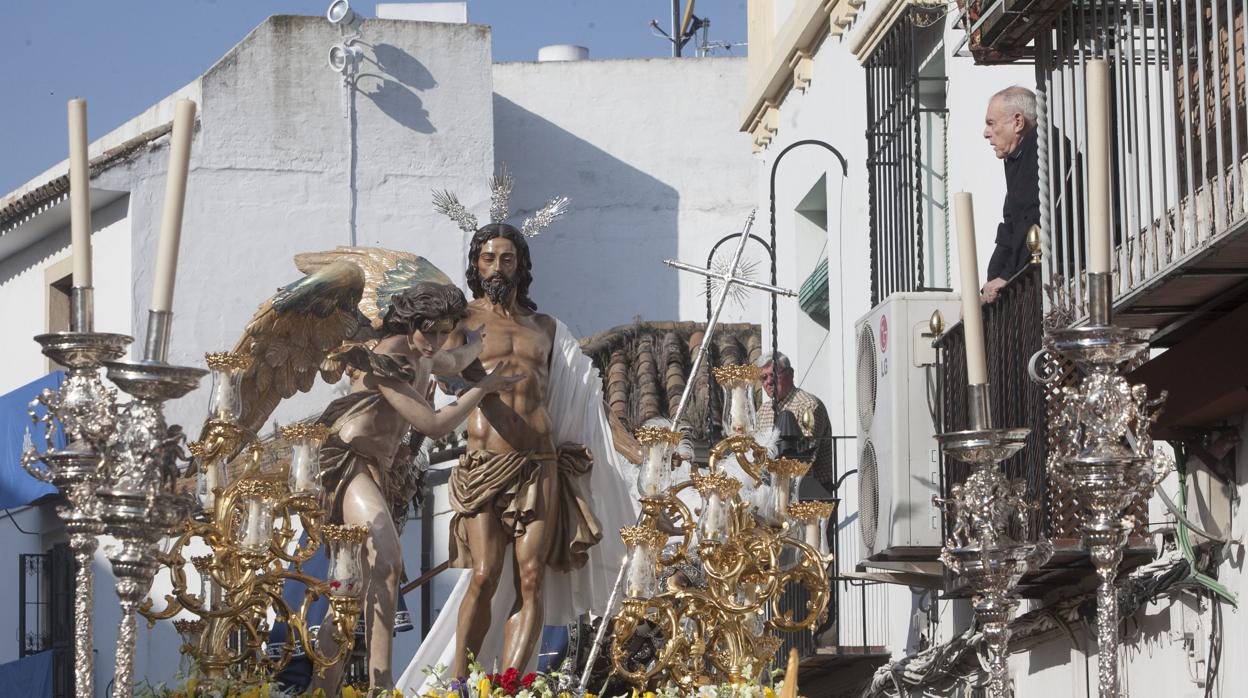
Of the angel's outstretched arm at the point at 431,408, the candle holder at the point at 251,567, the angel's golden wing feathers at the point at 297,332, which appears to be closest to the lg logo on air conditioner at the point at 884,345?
the angel's outstretched arm at the point at 431,408

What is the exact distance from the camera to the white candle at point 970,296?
5320mm

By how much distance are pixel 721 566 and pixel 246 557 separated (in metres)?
1.62

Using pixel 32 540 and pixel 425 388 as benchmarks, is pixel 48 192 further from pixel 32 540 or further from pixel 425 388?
pixel 425 388

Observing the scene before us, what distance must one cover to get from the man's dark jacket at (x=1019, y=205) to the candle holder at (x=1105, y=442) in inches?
168

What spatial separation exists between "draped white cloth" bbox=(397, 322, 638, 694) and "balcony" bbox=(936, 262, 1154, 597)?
1449mm

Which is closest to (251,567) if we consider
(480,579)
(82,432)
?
(480,579)

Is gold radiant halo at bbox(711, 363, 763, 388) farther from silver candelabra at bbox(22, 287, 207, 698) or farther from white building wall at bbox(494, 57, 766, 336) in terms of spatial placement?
white building wall at bbox(494, 57, 766, 336)

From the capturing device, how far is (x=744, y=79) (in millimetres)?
24109

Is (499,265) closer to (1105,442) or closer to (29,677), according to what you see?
(1105,442)

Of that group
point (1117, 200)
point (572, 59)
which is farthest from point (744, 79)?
point (1117, 200)

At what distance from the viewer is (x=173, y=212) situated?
520cm

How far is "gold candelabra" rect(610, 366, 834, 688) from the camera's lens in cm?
763

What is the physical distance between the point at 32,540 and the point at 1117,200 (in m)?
16.4

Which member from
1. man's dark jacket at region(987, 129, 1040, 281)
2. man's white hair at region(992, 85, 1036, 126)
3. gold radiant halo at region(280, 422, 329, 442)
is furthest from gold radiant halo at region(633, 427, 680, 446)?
man's white hair at region(992, 85, 1036, 126)
